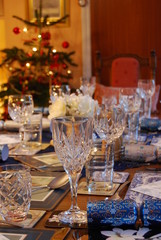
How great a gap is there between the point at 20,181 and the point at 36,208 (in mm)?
123

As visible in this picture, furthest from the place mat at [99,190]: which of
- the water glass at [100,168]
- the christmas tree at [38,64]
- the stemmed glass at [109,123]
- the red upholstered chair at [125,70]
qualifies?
the christmas tree at [38,64]

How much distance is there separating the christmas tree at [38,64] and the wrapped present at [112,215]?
4.26m

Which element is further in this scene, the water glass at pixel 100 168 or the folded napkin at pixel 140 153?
the folded napkin at pixel 140 153

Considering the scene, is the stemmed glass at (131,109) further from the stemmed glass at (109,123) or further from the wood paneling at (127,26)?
the wood paneling at (127,26)

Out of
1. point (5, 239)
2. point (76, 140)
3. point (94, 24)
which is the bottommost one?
point (5, 239)

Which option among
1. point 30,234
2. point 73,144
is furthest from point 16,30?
point 30,234

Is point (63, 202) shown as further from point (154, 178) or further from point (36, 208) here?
point (154, 178)

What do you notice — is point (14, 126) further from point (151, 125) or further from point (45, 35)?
point (45, 35)

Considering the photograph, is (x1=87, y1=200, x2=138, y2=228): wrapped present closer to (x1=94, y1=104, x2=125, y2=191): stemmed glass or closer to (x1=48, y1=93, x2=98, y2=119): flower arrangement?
(x1=94, y1=104, x2=125, y2=191): stemmed glass

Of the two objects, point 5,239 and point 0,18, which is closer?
point 5,239

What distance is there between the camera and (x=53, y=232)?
1.12 meters

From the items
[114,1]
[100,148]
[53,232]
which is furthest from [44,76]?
[53,232]

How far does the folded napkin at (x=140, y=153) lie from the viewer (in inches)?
70.9

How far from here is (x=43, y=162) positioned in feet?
5.95
